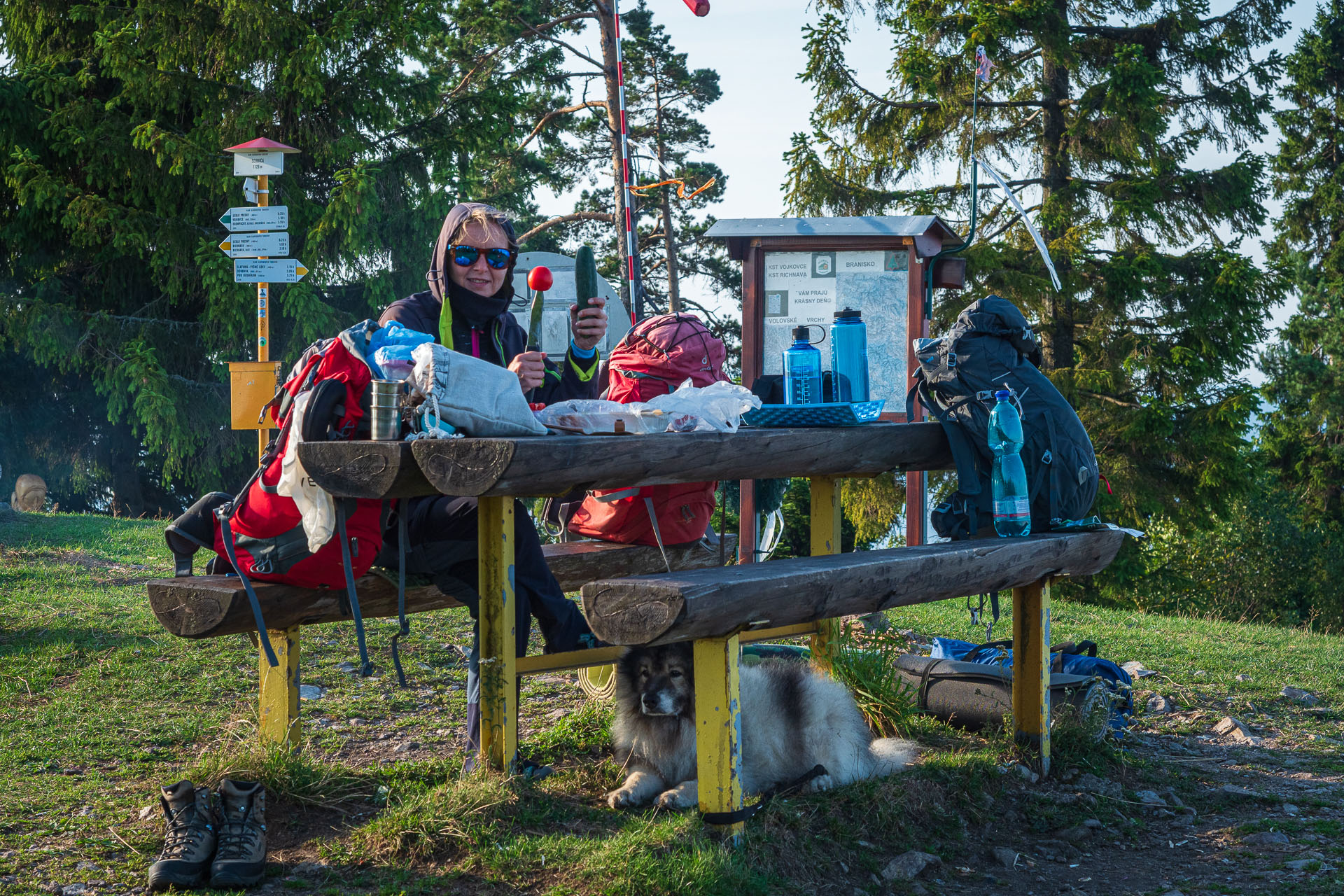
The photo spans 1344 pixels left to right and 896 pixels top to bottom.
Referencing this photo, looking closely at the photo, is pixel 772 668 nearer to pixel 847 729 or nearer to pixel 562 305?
pixel 847 729

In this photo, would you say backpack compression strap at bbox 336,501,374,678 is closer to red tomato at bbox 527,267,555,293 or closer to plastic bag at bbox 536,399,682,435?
plastic bag at bbox 536,399,682,435

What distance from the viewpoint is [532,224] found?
69.6ft

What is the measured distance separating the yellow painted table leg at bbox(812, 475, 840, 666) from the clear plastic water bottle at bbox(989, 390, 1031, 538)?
0.65 metres

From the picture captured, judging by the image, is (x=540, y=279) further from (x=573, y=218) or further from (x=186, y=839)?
(x=573, y=218)

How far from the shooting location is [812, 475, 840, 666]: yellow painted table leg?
14.0 feet

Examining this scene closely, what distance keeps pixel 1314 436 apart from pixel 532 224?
50.8 ft

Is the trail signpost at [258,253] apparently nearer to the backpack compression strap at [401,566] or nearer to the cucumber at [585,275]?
the cucumber at [585,275]

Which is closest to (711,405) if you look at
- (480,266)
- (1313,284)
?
(480,266)

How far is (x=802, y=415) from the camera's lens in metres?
3.75

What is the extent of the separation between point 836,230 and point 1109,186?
27.6 feet

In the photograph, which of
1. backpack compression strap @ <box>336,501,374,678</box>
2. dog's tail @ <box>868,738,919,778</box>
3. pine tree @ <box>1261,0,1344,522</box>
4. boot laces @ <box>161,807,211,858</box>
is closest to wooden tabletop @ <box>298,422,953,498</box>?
backpack compression strap @ <box>336,501,374,678</box>

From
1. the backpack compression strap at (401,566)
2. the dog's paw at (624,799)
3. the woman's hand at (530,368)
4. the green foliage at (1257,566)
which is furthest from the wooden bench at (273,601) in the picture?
the green foliage at (1257,566)

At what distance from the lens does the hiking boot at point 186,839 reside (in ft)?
8.45

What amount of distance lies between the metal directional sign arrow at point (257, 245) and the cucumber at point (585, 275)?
205 inches
